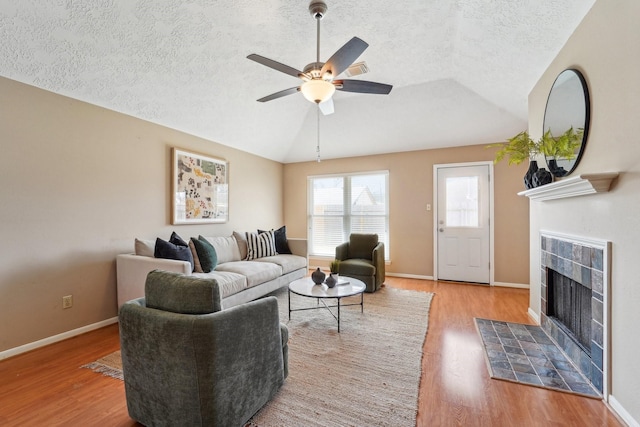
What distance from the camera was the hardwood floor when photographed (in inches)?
65.2

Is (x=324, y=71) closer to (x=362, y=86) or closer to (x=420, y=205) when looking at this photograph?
(x=362, y=86)

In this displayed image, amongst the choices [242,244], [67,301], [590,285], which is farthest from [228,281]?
[590,285]

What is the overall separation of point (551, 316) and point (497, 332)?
544 mm

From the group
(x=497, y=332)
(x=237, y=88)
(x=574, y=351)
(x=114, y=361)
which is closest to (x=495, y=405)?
(x=574, y=351)

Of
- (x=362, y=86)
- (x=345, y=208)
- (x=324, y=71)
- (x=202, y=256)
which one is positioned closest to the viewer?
(x=324, y=71)

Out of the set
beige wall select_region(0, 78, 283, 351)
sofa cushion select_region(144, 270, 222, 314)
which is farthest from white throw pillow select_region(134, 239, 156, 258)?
sofa cushion select_region(144, 270, 222, 314)

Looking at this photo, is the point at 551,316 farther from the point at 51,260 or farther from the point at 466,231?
the point at 51,260

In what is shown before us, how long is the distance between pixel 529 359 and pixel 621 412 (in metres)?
0.65

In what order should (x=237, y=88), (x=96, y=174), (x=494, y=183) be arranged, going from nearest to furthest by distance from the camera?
(x=96, y=174) < (x=237, y=88) < (x=494, y=183)

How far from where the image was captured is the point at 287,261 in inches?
165

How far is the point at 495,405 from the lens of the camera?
5.82 feet

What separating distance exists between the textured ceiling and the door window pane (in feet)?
2.86

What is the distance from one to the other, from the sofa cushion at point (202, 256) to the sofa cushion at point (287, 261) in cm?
89

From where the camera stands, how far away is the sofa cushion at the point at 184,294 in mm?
1455
